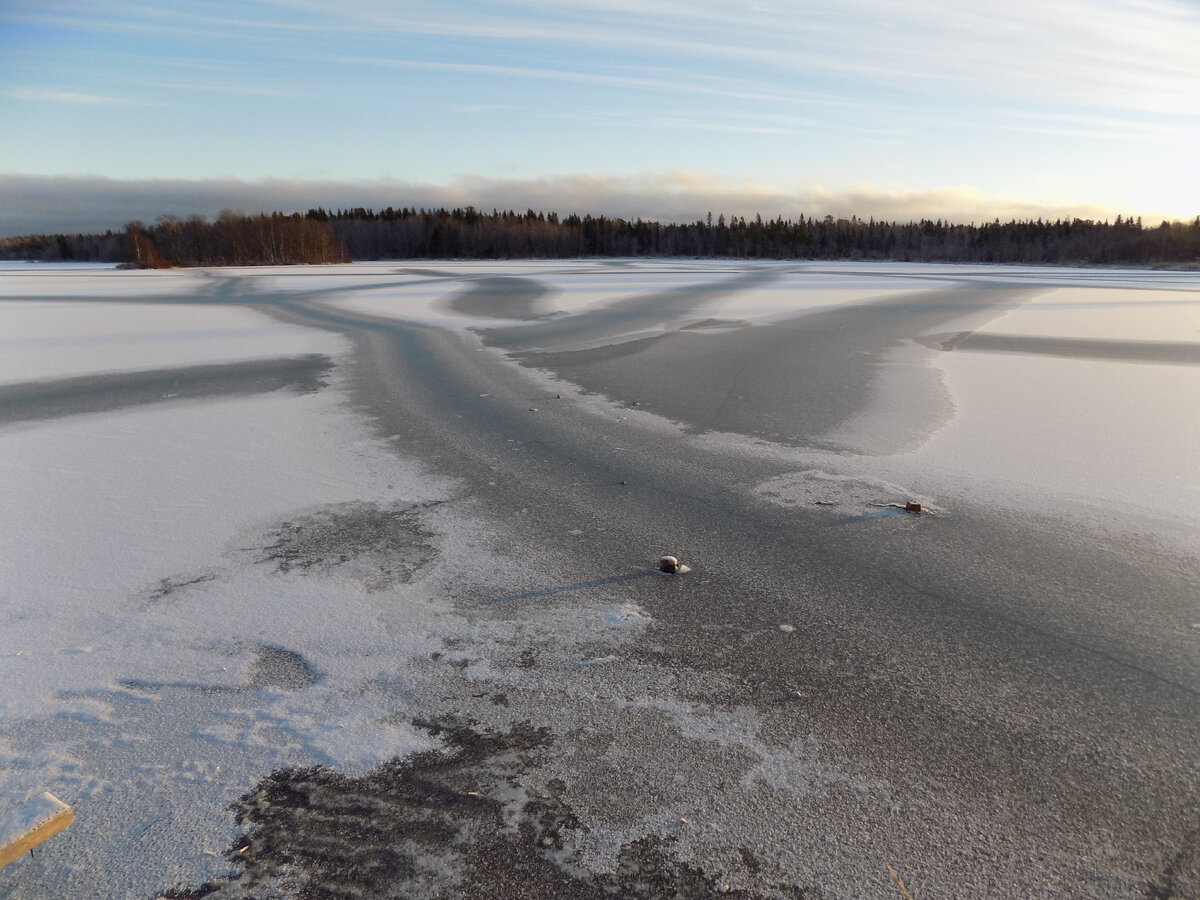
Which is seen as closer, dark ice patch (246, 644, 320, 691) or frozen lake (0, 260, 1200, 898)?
frozen lake (0, 260, 1200, 898)

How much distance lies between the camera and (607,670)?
3.14 metres

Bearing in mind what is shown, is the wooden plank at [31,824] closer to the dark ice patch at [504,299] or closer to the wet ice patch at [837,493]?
the wet ice patch at [837,493]

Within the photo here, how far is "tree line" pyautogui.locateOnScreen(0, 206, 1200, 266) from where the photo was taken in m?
67.9

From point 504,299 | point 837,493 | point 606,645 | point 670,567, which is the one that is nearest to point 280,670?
point 606,645

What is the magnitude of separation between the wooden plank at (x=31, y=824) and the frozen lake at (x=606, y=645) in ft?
0.29

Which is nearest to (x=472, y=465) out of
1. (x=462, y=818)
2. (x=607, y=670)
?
(x=607, y=670)

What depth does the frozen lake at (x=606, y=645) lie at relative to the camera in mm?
2229

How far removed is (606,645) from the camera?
3334 mm

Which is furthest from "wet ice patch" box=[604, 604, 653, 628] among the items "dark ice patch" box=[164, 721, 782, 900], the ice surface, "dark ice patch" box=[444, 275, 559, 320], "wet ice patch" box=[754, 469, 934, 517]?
"dark ice patch" box=[444, 275, 559, 320]

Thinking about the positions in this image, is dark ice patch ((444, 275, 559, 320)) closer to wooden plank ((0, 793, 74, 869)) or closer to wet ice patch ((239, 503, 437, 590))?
wet ice patch ((239, 503, 437, 590))

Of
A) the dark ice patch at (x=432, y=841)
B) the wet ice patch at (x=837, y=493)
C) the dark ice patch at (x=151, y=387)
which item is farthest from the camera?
the dark ice patch at (x=151, y=387)

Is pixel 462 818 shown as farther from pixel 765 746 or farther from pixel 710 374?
pixel 710 374

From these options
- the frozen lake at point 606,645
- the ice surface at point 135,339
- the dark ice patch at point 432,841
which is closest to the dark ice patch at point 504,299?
the ice surface at point 135,339

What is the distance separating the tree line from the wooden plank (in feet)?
203
